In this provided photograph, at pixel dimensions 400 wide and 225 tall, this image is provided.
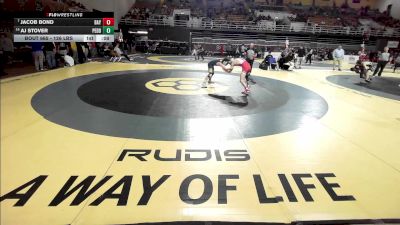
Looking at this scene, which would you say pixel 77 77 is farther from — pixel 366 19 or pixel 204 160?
pixel 366 19

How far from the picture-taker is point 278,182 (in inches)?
133

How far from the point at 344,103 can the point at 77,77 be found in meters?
8.71

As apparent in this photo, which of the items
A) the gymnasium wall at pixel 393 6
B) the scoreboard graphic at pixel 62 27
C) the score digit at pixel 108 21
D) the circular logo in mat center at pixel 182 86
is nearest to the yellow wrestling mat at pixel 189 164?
the scoreboard graphic at pixel 62 27

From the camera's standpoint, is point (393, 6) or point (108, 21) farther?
point (393, 6)

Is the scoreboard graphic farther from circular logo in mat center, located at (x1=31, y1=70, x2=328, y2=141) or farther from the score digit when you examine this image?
circular logo in mat center, located at (x1=31, y1=70, x2=328, y2=141)

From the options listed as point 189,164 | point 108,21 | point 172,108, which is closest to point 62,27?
point 108,21

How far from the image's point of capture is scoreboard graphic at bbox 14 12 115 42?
2145mm

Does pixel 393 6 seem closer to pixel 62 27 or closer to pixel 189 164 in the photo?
pixel 189 164

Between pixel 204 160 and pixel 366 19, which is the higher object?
pixel 366 19

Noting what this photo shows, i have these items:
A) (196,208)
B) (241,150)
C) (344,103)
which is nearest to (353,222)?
(196,208)

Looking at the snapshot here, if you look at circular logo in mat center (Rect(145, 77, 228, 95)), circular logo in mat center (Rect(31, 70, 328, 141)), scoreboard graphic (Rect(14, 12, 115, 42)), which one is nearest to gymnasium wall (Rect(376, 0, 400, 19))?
circular logo in mat center (Rect(31, 70, 328, 141))

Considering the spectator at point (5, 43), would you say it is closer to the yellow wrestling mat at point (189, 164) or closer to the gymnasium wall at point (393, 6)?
the yellow wrestling mat at point (189, 164)

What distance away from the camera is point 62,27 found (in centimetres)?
220

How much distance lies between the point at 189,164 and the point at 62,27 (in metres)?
2.27
